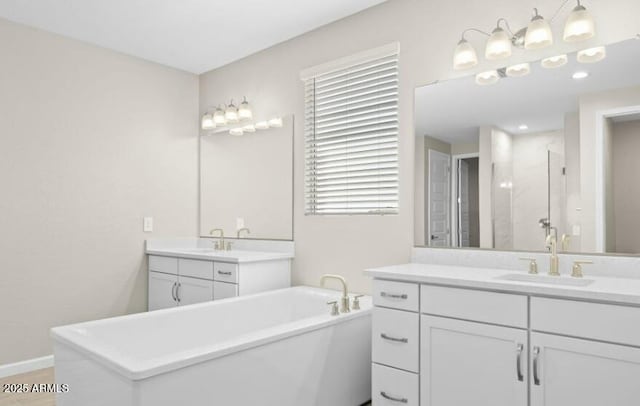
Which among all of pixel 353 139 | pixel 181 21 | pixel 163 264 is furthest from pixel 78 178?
pixel 353 139

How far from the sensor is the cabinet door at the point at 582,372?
5.03 feet

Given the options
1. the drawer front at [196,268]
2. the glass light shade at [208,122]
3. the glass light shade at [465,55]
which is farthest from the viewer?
the glass light shade at [208,122]

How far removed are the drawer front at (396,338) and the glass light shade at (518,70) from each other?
1.38 metres

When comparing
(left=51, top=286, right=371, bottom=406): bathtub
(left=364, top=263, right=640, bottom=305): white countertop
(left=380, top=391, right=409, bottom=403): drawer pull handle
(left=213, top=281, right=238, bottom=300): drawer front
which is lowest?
(left=380, top=391, right=409, bottom=403): drawer pull handle

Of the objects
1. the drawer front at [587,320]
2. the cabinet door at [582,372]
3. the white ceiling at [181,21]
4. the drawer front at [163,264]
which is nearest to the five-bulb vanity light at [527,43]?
the white ceiling at [181,21]

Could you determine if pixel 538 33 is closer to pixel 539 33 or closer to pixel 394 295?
pixel 539 33

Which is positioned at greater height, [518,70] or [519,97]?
[518,70]

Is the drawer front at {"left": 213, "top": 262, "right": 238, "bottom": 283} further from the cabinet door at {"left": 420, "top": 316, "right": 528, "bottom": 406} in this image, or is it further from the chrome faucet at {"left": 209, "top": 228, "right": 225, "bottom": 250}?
the cabinet door at {"left": 420, "top": 316, "right": 528, "bottom": 406}

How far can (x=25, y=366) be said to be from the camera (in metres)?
3.13

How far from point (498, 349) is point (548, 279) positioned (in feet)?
1.57

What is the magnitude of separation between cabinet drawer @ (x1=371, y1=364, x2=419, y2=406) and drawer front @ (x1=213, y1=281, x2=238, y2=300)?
1241 mm

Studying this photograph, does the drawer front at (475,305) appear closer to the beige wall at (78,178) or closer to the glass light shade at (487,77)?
the glass light shade at (487,77)

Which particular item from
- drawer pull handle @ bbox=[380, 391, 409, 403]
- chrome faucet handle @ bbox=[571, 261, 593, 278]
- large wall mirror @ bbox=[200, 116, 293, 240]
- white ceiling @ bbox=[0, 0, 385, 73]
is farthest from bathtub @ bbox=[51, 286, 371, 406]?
white ceiling @ bbox=[0, 0, 385, 73]

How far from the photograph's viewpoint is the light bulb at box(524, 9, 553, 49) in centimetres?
216
